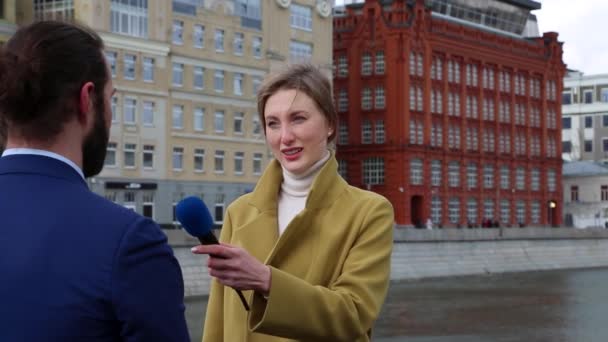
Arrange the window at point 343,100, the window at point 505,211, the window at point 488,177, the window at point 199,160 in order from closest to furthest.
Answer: the window at point 199,160 < the window at point 343,100 < the window at point 488,177 < the window at point 505,211

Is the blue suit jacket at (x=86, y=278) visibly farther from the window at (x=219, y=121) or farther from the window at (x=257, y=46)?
the window at (x=257, y=46)

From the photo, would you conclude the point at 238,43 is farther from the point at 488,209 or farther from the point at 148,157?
the point at 488,209

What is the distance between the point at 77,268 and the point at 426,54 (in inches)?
3019

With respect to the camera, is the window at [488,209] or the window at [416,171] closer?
the window at [416,171]

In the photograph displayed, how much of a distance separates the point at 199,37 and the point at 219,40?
1.49 metres

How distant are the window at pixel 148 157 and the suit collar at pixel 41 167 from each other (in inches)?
2157

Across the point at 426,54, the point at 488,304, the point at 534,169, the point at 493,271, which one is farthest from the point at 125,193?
the point at 534,169

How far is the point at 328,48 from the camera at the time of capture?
68.9 m

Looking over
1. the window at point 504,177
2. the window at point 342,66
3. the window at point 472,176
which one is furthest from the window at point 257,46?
the window at point 504,177

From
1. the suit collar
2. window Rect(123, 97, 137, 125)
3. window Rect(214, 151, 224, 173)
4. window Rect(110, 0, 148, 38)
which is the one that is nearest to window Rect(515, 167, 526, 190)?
window Rect(214, 151, 224, 173)

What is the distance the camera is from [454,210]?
8119 cm

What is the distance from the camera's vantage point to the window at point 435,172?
80.3 metres

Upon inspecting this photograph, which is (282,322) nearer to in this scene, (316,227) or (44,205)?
(316,227)

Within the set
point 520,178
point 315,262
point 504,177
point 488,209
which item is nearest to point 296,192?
point 315,262
